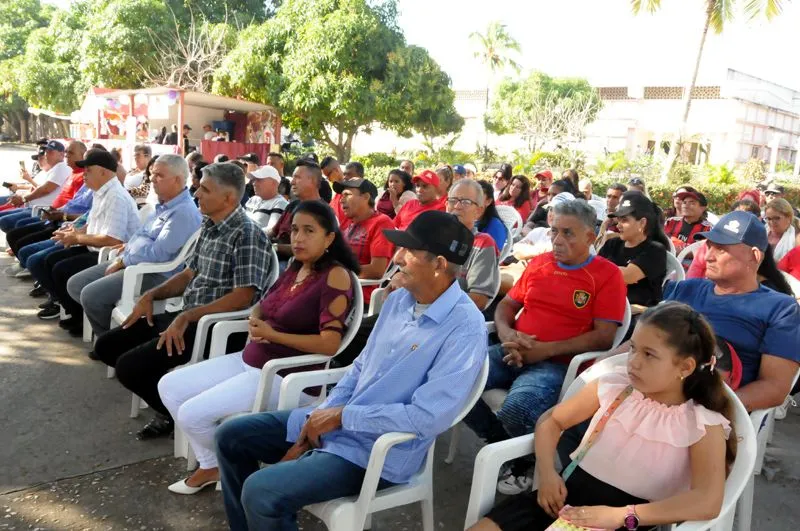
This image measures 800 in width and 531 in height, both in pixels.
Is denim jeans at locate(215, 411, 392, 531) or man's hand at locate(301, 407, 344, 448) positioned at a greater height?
man's hand at locate(301, 407, 344, 448)

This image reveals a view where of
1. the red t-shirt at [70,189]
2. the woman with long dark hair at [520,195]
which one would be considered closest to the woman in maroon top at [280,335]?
the red t-shirt at [70,189]

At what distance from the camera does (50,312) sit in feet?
18.2

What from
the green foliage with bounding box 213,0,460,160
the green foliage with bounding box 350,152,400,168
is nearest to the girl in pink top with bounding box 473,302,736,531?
the green foliage with bounding box 213,0,460,160

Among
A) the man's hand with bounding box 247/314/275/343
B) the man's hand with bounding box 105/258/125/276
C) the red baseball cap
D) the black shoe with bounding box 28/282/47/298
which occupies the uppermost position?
the red baseball cap

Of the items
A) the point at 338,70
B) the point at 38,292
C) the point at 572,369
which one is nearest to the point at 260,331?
the point at 572,369

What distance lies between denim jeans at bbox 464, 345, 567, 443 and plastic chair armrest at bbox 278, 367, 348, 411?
74 cm

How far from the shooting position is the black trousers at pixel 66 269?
5066mm

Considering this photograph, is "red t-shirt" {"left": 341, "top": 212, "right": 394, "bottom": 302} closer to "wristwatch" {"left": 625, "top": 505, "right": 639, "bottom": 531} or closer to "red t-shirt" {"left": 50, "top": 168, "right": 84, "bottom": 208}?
"wristwatch" {"left": 625, "top": 505, "right": 639, "bottom": 531}

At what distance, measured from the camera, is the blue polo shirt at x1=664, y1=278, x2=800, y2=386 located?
246 centimetres

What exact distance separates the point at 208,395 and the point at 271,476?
2.71 feet

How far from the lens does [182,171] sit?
443 centimetres

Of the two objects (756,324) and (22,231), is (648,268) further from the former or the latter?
(22,231)

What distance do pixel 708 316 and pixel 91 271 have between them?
4170 mm

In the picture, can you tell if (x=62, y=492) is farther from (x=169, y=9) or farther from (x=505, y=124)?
(x=505, y=124)
